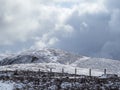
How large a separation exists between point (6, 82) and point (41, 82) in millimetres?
4601

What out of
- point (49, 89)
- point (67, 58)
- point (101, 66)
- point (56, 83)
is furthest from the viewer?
point (67, 58)

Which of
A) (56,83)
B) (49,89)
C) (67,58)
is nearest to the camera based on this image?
(49,89)

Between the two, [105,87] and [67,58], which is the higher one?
[67,58]

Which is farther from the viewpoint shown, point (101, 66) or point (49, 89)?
point (101, 66)

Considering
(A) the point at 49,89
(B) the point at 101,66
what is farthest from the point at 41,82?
(B) the point at 101,66

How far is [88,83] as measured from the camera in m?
45.3

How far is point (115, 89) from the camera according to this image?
4231 cm

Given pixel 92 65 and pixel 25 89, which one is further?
pixel 92 65

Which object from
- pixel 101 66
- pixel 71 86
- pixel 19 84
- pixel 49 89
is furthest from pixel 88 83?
pixel 101 66

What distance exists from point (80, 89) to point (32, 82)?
730 centimetres

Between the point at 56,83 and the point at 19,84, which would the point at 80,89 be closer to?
the point at 56,83

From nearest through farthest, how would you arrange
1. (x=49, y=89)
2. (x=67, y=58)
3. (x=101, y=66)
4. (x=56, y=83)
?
(x=49, y=89), (x=56, y=83), (x=101, y=66), (x=67, y=58)

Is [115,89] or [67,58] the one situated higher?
[67,58]

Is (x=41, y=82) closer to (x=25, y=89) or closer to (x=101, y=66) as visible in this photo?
(x=25, y=89)
